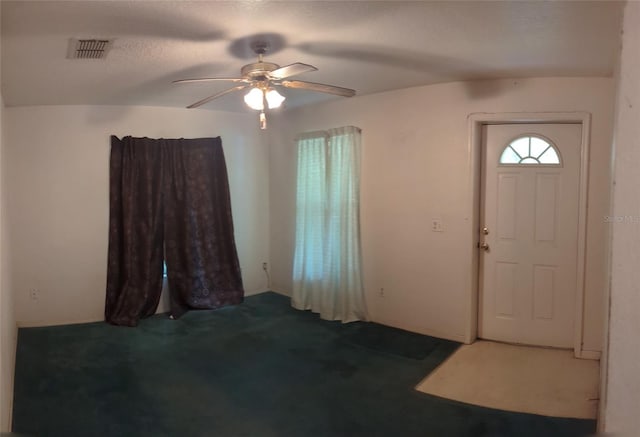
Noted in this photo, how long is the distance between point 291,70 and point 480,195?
218 cm

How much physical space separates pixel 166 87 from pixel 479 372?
341cm

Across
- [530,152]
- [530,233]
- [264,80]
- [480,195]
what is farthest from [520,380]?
[264,80]

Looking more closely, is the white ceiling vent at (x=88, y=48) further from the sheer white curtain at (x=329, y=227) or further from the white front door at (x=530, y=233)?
the white front door at (x=530, y=233)

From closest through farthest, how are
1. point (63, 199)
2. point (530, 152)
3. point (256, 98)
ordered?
point (256, 98) < point (530, 152) < point (63, 199)

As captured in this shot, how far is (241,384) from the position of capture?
306 centimetres

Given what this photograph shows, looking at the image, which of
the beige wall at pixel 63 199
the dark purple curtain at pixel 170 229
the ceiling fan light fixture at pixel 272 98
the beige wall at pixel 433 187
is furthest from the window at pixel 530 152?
the beige wall at pixel 63 199

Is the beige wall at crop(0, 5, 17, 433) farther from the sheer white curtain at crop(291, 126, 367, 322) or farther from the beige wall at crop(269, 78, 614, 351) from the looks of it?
the beige wall at crop(269, 78, 614, 351)

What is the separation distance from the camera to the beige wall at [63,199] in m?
4.27

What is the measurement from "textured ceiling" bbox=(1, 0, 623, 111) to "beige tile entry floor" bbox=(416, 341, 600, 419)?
2204mm

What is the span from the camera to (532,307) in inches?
146

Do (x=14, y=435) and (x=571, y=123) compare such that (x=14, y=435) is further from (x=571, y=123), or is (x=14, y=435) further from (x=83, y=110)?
(x=571, y=123)

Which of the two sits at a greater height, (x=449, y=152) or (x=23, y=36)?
(x=23, y=36)

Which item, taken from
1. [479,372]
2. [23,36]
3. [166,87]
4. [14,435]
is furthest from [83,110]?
[479,372]

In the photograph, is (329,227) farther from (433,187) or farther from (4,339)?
(4,339)
